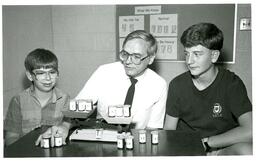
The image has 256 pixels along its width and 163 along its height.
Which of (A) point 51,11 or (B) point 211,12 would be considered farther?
(A) point 51,11

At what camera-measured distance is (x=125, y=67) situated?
1.88m

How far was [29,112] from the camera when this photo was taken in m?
1.88

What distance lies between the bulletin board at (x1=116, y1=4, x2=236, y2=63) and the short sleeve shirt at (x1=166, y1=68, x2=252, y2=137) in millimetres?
607

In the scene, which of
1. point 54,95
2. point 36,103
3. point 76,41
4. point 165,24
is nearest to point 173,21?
point 165,24

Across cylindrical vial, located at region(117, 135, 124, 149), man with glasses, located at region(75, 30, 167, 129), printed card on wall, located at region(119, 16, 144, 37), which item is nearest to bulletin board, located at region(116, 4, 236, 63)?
printed card on wall, located at region(119, 16, 144, 37)

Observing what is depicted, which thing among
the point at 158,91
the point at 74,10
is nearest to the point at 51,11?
the point at 74,10

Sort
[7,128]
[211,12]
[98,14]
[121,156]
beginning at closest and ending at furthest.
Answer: [121,156] < [7,128] < [211,12] < [98,14]

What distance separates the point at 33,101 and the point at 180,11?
1.30 m

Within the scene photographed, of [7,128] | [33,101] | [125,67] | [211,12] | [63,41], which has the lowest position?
[7,128]

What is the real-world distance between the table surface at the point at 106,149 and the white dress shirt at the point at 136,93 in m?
0.53

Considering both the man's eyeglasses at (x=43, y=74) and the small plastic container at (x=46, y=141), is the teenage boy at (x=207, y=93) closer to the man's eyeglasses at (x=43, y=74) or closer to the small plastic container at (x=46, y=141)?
the man's eyeglasses at (x=43, y=74)

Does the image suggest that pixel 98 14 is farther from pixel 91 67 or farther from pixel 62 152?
pixel 62 152

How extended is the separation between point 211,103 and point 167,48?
79 centimetres
